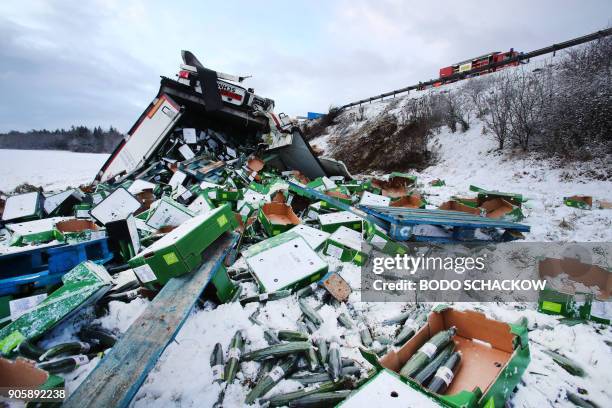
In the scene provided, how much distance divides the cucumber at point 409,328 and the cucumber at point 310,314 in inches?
22.7

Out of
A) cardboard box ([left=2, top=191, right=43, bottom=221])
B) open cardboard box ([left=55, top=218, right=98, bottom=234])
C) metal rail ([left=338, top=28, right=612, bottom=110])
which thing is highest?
metal rail ([left=338, top=28, right=612, bottom=110])

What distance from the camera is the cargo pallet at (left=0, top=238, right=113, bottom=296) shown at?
2305 mm

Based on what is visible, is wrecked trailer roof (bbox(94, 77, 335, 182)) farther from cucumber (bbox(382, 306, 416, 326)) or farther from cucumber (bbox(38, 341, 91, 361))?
cucumber (bbox(382, 306, 416, 326))

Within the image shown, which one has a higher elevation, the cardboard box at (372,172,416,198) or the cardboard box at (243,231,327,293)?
the cardboard box at (372,172,416,198)

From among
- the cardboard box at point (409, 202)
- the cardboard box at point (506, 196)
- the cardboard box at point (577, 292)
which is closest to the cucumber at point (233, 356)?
the cardboard box at point (577, 292)

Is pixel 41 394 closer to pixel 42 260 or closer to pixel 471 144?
pixel 42 260

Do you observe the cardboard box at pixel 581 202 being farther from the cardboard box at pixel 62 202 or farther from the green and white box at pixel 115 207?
the cardboard box at pixel 62 202

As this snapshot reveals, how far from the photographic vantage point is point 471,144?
9453mm

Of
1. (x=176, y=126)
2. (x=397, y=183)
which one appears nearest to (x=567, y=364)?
(x=397, y=183)

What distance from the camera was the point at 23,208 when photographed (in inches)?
177

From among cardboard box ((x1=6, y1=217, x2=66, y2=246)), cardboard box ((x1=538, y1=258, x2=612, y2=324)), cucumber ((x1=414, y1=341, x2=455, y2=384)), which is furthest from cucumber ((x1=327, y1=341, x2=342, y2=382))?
cardboard box ((x1=6, y1=217, x2=66, y2=246))

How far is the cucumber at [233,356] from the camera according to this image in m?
1.77

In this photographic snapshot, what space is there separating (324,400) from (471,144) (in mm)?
9930

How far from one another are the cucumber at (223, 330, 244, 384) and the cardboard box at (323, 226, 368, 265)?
1.53 meters
